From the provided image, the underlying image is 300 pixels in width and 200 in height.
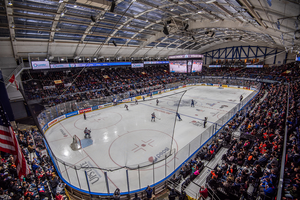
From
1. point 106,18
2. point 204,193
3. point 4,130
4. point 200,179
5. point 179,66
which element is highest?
point 106,18

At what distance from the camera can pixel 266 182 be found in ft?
18.1

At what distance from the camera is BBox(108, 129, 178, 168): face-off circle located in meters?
9.85

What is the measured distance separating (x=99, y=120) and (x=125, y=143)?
7443mm

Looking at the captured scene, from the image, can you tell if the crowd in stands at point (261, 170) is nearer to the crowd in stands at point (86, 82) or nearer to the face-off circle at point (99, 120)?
the face-off circle at point (99, 120)

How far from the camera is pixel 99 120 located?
18266 millimetres

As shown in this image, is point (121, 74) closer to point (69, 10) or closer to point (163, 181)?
point (69, 10)

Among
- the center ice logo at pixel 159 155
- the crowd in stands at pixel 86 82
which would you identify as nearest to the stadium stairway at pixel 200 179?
the center ice logo at pixel 159 155

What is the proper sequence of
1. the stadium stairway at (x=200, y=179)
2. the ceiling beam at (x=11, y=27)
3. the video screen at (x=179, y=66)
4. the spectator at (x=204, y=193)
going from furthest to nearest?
the video screen at (x=179, y=66) → the ceiling beam at (x=11, y=27) → the stadium stairway at (x=200, y=179) → the spectator at (x=204, y=193)

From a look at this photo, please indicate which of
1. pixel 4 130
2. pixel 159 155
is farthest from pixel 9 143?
pixel 159 155

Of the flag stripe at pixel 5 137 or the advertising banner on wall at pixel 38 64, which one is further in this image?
the advertising banner on wall at pixel 38 64

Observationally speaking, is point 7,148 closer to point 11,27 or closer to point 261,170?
point 261,170

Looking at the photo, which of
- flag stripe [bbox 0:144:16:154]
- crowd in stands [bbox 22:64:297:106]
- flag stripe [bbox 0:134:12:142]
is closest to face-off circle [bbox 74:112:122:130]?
crowd in stands [bbox 22:64:297:106]

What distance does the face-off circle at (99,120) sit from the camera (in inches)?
652

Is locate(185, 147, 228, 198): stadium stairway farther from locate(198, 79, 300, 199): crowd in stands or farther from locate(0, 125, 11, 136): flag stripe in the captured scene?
locate(0, 125, 11, 136): flag stripe
